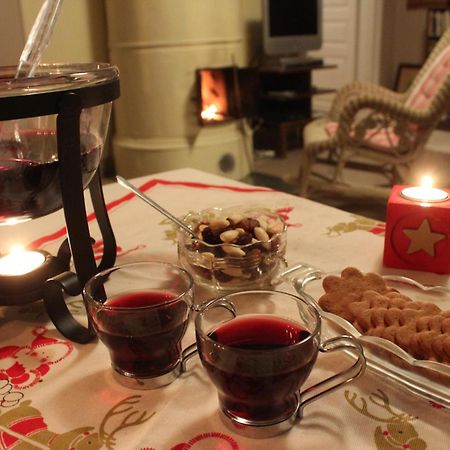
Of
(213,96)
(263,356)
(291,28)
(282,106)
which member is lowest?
(282,106)

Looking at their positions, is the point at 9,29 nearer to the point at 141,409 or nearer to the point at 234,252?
the point at 234,252

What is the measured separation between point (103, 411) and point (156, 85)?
102 inches

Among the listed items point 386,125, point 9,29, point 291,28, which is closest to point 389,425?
point 386,125

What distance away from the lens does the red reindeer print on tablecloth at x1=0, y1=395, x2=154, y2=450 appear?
47cm

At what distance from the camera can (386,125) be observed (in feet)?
7.52

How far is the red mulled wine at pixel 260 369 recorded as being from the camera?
1.43 ft

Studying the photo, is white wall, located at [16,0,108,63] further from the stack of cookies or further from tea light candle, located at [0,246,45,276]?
the stack of cookies

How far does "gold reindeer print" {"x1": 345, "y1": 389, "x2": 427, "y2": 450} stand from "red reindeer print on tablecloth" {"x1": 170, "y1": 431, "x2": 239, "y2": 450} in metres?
0.12

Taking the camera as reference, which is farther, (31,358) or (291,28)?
(291,28)

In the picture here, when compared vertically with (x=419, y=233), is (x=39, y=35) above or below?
above

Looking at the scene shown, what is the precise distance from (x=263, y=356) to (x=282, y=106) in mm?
3394

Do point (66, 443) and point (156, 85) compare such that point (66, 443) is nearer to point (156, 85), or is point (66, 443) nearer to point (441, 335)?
point (441, 335)

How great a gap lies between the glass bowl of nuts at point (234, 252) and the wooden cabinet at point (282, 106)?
9.62 ft

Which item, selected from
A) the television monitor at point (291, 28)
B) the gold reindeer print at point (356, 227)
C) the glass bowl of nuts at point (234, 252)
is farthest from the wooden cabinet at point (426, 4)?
the glass bowl of nuts at point (234, 252)
